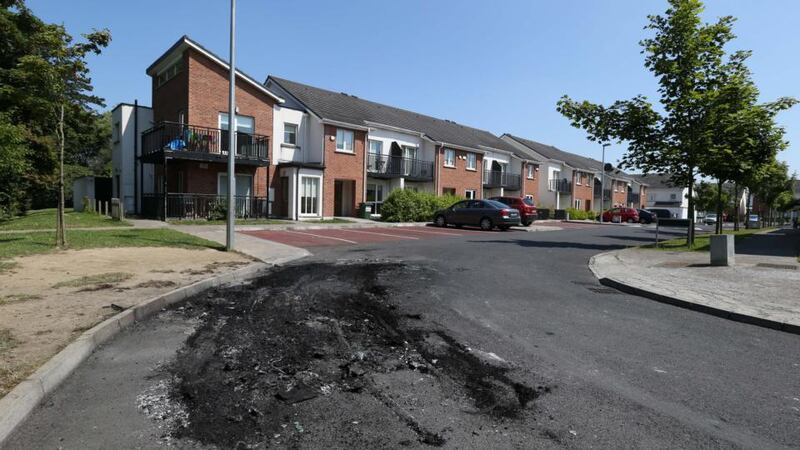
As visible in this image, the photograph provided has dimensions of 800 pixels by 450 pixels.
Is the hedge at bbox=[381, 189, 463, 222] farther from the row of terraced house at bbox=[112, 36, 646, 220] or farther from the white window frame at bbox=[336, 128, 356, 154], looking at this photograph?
the white window frame at bbox=[336, 128, 356, 154]

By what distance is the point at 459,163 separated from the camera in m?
36.2

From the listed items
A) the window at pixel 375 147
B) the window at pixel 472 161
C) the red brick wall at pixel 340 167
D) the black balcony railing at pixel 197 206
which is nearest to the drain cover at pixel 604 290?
the black balcony railing at pixel 197 206

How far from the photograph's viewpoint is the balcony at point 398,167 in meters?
30.0

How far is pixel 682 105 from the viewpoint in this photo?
15.4m

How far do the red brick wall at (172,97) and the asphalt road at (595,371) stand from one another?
20114mm

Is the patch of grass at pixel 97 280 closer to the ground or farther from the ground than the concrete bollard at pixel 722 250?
closer to the ground

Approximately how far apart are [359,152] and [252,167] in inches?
271

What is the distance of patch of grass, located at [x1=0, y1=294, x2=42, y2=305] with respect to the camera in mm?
5879

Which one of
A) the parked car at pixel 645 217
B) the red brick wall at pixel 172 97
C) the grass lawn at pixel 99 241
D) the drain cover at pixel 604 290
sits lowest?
the drain cover at pixel 604 290

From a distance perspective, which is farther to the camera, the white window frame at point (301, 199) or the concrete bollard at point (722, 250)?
the white window frame at point (301, 199)

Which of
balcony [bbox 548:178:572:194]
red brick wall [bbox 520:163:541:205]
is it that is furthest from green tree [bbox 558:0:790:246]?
balcony [bbox 548:178:572:194]

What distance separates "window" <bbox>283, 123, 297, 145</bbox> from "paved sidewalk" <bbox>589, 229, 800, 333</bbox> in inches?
734

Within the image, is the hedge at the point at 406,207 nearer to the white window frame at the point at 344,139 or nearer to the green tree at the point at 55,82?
the white window frame at the point at 344,139

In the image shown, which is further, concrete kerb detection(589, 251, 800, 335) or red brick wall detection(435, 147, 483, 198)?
red brick wall detection(435, 147, 483, 198)
